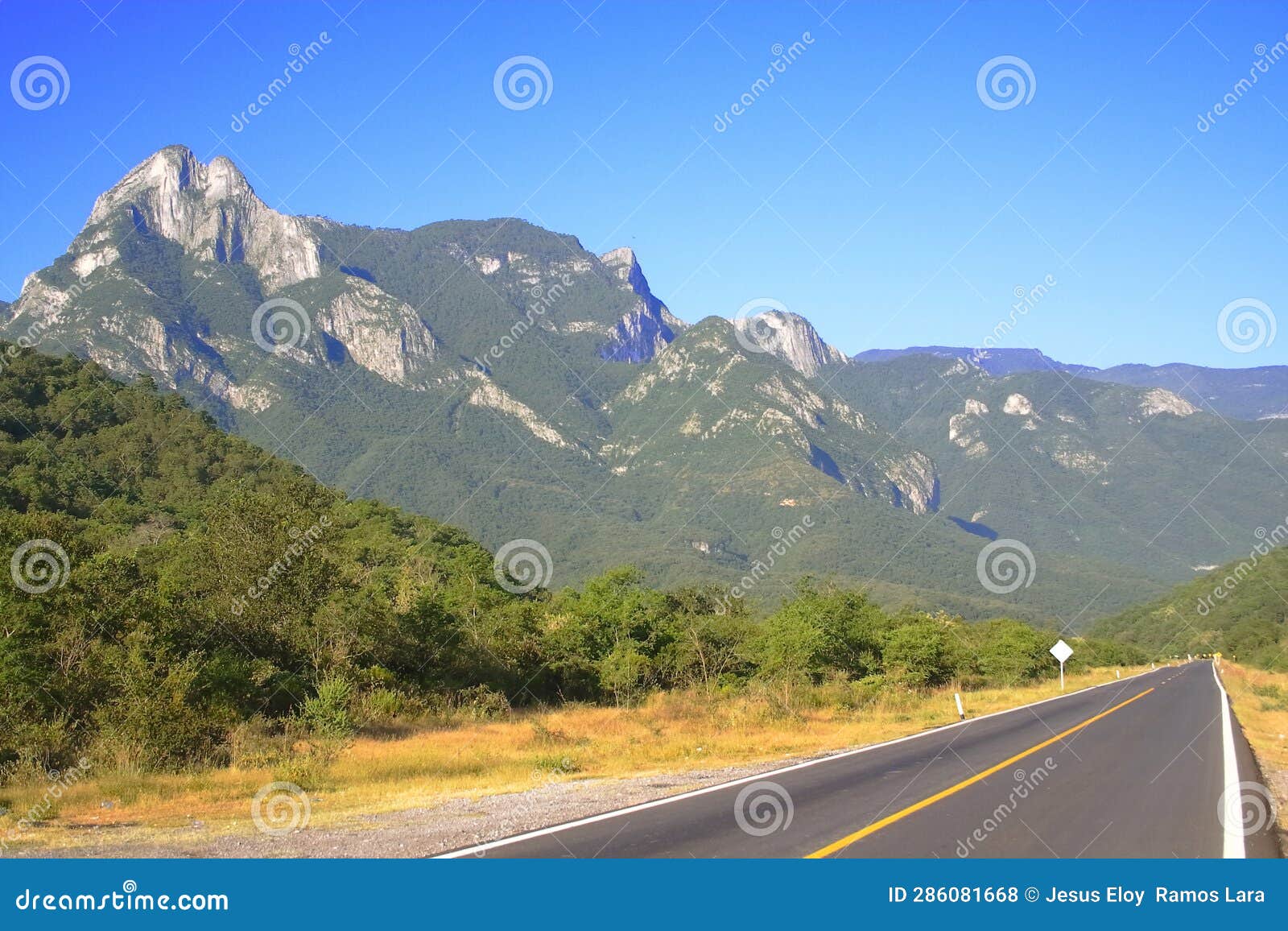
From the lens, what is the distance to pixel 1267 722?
27.5 m

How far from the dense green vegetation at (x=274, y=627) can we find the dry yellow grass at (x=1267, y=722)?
12778mm

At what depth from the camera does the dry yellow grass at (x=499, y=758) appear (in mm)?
12078

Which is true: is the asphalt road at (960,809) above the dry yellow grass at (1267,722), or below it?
above

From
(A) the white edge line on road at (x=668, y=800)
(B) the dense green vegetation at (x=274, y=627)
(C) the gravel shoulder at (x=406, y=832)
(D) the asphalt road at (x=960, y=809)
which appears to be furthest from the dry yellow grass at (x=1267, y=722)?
(B) the dense green vegetation at (x=274, y=627)

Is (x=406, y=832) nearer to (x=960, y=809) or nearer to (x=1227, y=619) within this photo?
(x=960, y=809)

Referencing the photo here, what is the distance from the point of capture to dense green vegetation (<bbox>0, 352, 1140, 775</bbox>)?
58.7 ft

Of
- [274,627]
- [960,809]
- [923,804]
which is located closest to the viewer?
[960,809]

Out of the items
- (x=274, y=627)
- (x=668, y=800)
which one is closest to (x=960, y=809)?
(x=668, y=800)

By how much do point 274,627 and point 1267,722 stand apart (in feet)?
97.3

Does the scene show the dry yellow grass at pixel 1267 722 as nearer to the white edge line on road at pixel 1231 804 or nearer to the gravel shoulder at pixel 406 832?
the white edge line on road at pixel 1231 804

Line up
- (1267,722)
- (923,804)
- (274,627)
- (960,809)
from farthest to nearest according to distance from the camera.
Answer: (1267,722) < (274,627) < (923,804) < (960,809)

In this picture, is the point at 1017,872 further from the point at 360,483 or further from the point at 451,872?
the point at 360,483

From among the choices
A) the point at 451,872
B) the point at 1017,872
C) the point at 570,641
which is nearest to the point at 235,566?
the point at 570,641

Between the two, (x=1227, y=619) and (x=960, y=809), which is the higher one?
(x=960, y=809)
